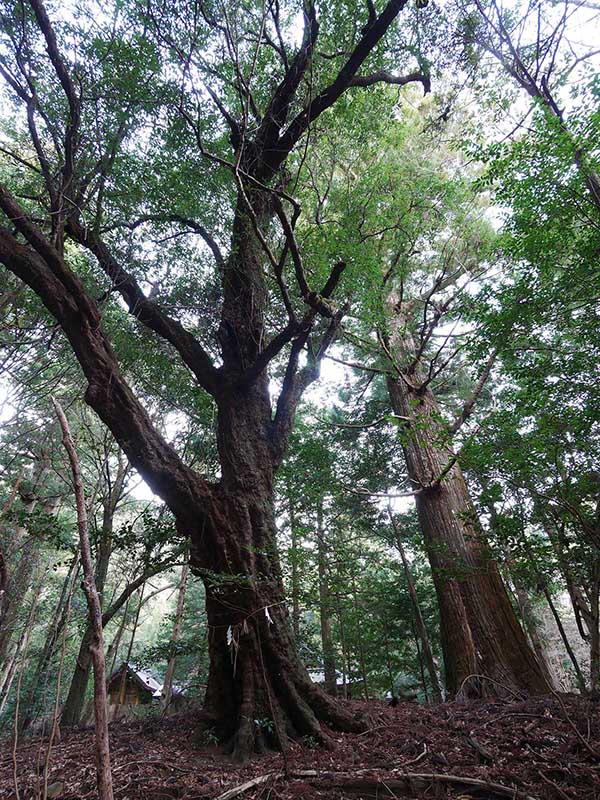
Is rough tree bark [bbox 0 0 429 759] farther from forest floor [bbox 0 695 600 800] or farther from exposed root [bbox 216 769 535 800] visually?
exposed root [bbox 216 769 535 800]

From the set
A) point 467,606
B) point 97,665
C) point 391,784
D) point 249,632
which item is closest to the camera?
point 97,665

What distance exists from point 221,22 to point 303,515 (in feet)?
26.0

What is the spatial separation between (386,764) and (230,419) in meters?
3.51

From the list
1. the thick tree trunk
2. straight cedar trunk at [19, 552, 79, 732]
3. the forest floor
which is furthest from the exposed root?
straight cedar trunk at [19, 552, 79, 732]

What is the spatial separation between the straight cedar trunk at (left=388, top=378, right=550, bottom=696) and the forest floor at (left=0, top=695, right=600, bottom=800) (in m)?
1.25

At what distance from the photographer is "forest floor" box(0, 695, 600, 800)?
234 centimetres

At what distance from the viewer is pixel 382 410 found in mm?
8695

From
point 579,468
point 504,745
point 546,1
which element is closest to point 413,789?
point 504,745

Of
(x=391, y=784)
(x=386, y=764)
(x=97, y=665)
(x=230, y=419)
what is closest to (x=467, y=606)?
(x=386, y=764)

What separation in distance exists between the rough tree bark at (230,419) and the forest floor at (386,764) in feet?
0.91

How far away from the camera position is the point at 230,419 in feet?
16.8

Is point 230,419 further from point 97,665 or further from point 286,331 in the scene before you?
point 97,665

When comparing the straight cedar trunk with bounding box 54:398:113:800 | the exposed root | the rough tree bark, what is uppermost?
the rough tree bark

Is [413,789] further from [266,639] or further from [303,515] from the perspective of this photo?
[303,515]
